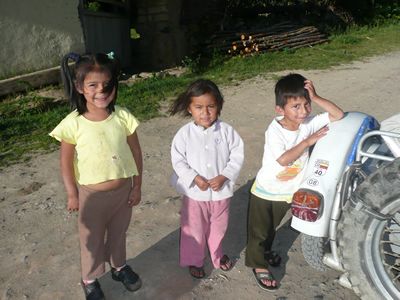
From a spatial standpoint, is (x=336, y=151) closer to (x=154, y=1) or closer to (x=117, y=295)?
(x=117, y=295)

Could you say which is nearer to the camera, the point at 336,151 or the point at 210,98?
the point at 336,151

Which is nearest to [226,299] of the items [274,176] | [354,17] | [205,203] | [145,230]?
[205,203]

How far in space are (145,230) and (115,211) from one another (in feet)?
3.07

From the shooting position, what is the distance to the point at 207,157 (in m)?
2.60

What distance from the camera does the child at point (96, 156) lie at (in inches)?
91.5

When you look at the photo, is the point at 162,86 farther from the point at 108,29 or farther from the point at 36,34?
the point at 108,29

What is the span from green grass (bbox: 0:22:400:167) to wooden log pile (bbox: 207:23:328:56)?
0.39m

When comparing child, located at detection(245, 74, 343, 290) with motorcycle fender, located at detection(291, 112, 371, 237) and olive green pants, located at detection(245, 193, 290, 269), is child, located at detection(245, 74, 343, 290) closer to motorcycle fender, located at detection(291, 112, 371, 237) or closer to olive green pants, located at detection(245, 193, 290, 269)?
olive green pants, located at detection(245, 193, 290, 269)

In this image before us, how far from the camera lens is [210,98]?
8.25ft

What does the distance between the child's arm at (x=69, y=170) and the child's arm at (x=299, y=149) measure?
122 centimetres

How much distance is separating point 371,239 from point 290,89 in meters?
0.98

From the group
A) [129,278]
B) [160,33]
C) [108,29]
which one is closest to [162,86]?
[108,29]

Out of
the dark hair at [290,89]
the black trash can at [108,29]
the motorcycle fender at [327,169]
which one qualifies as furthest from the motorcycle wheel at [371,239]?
the black trash can at [108,29]

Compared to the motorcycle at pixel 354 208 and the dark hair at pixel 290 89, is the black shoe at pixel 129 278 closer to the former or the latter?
the motorcycle at pixel 354 208
